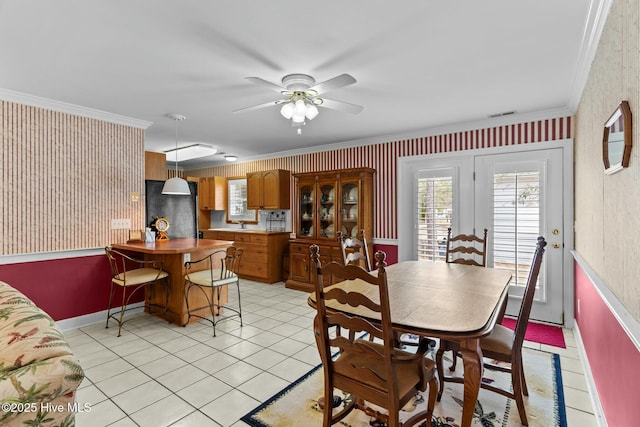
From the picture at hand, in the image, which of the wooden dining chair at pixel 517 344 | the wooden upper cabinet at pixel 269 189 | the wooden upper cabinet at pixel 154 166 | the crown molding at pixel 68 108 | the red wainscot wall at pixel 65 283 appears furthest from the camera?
the wooden upper cabinet at pixel 269 189

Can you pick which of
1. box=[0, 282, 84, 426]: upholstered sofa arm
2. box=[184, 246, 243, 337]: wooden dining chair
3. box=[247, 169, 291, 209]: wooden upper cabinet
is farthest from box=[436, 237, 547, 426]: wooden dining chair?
box=[247, 169, 291, 209]: wooden upper cabinet

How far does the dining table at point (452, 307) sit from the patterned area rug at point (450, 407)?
57cm

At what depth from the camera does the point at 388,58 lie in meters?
2.43

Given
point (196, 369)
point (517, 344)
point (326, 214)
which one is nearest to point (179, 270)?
point (196, 369)

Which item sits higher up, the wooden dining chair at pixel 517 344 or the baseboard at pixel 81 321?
the wooden dining chair at pixel 517 344

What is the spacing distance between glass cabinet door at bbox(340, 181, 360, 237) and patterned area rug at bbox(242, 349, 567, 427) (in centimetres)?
276

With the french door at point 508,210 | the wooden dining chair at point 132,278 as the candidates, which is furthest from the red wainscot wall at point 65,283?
the french door at point 508,210

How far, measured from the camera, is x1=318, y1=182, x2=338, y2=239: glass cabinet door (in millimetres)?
5293

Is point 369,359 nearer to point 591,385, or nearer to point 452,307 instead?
point 452,307

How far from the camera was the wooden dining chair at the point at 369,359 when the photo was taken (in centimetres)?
148

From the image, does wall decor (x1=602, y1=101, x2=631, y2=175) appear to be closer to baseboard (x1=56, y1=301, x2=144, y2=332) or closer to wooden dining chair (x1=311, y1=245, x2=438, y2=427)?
wooden dining chair (x1=311, y1=245, x2=438, y2=427)

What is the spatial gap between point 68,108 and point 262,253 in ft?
11.3

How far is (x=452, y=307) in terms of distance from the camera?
71.1 inches

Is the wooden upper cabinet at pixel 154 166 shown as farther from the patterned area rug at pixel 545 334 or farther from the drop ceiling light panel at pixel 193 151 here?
the patterned area rug at pixel 545 334
